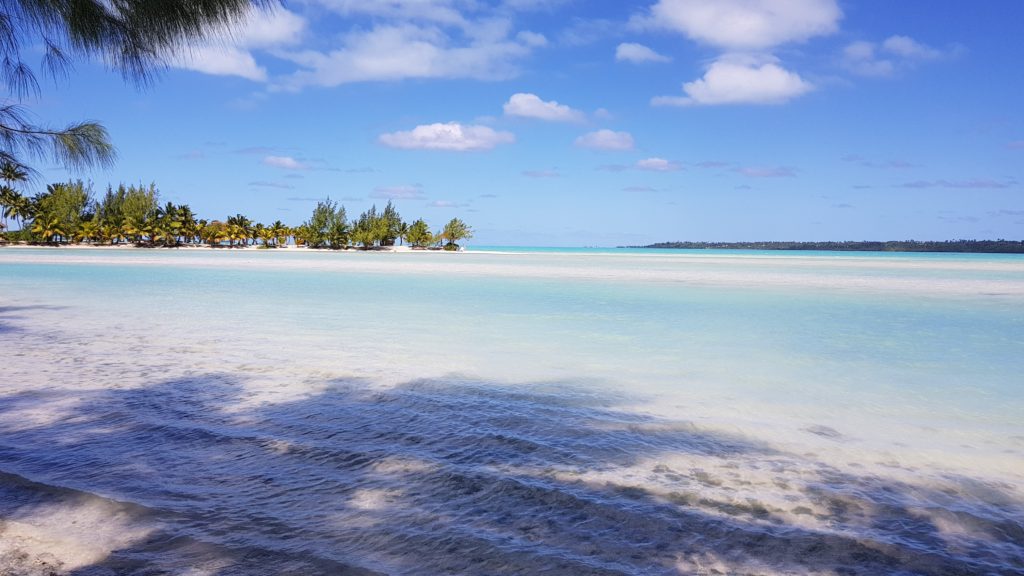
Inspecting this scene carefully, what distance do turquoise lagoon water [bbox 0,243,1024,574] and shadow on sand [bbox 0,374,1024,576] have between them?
0.04 feet

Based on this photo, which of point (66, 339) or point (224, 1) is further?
point (66, 339)

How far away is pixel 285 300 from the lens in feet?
43.9

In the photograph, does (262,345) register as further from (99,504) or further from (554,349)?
(99,504)

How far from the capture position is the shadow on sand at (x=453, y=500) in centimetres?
222

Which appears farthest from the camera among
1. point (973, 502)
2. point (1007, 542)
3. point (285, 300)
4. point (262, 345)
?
point (285, 300)

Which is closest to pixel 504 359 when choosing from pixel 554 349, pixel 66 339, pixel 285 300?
pixel 554 349

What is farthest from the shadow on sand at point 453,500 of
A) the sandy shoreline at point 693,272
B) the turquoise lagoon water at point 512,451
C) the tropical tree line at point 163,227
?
the tropical tree line at point 163,227

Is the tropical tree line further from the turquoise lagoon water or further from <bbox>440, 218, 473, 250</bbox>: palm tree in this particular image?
the turquoise lagoon water

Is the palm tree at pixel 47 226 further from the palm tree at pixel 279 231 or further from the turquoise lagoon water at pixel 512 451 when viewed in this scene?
the turquoise lagoon water at pixel 512 451

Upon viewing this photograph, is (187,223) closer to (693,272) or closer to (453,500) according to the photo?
(693,272)

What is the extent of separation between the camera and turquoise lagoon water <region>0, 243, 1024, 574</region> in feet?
7.59

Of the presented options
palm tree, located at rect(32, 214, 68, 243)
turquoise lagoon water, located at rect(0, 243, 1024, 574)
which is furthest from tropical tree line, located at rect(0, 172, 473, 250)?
turquoise lagoon water, located at rect(0, 243, 1024, 574)

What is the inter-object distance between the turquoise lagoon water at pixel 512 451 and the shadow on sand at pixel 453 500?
0.04ft

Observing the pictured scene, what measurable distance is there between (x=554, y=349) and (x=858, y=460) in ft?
13.9
